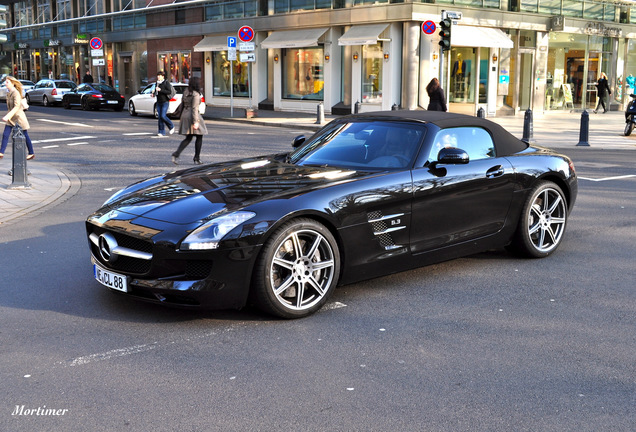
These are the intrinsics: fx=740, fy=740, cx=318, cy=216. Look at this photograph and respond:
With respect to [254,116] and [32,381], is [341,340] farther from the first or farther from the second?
[254,116]

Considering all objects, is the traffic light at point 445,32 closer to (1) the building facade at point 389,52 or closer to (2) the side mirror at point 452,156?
(1) the building facade at point 389,52

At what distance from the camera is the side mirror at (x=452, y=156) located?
5.89 metres

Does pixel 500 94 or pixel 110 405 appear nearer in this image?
pixel 110 405


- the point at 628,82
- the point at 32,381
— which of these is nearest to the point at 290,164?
the point at 32,381

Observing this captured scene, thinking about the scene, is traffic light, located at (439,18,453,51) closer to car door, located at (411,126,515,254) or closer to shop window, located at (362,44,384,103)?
shop window, located at (362,44,384,103)

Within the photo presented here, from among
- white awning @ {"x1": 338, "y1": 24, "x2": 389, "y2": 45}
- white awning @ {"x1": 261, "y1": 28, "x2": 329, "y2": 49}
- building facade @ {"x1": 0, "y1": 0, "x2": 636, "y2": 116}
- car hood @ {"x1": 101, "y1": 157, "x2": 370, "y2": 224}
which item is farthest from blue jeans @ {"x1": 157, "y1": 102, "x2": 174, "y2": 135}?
car hood @ {"x1": 101, "y1": 157, "x2": 370, "y2": 224}

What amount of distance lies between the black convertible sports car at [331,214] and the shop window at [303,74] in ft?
84.2

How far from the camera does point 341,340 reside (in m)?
4.80

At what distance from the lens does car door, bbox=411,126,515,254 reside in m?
5.94

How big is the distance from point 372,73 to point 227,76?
10.5 meters

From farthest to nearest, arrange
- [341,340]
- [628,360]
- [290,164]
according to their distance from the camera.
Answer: [290,164]
[341,340]
[628,360]

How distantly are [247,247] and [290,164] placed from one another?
1.58m

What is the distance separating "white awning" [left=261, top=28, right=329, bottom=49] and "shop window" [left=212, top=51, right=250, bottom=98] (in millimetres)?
2810

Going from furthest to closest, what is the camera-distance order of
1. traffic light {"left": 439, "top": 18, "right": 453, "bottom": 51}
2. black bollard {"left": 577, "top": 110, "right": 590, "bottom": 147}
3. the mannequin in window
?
1. the mannequin in window
2. traffic light {"left": 439, "top": 18, "right": 453, "bottom": 51}
3. black bollard {"left": 577, "top": 110, "right": 590, "bottom": 147}
